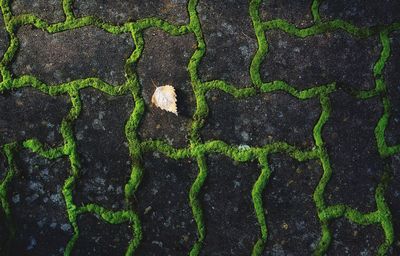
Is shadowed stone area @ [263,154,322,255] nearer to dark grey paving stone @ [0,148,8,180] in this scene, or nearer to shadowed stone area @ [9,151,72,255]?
shadowed stone area @ [9,151,72,255]

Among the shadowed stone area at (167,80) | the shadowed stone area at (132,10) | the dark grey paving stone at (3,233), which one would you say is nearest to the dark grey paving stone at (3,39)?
the shadowed stone area at (132,10)

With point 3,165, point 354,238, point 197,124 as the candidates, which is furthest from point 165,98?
point 354,238

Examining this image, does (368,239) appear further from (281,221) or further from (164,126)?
(164,126)

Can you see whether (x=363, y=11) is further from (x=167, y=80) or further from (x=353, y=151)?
(x=167, y=80)

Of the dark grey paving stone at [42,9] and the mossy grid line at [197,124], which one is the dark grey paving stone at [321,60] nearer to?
the mossy grid line at [197,124]

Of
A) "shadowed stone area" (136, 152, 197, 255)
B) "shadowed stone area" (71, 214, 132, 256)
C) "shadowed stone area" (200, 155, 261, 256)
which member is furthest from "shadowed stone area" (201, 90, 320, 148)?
"shadowed stone area" (71, 214, 132, 256)
